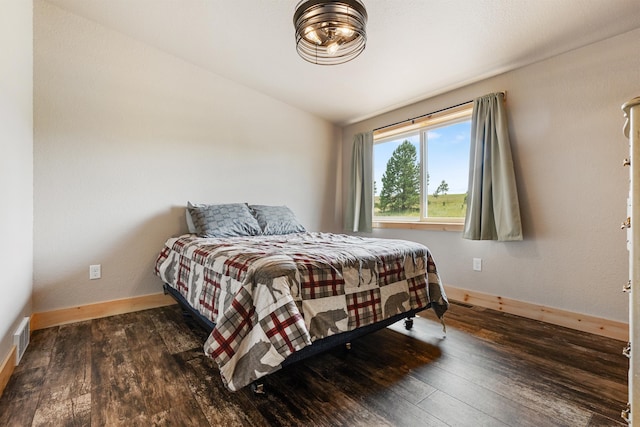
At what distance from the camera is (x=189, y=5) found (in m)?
2.13

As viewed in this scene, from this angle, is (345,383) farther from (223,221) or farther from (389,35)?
(389,35)

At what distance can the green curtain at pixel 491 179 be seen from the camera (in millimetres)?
2486

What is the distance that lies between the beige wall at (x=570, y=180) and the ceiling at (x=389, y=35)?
0.21 metres

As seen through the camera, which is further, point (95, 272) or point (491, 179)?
point (491, 179)

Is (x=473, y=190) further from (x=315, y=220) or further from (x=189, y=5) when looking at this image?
(x=189, y=5)

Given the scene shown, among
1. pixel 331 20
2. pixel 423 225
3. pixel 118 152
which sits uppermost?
pixel 331 20

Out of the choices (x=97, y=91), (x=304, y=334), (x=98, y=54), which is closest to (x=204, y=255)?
(x=304, y=334)

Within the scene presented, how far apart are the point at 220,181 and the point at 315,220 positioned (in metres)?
1.41

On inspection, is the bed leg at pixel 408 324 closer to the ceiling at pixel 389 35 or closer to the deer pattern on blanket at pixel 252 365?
the deer pattern on blanket at pixel 252 365

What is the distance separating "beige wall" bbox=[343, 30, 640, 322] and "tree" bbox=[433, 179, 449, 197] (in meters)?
0.69

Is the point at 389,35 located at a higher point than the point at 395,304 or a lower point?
higher

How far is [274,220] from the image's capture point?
9.86ft

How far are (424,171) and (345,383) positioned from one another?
2546 millimetres

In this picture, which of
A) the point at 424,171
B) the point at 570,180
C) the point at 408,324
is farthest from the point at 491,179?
the point at 408,324
